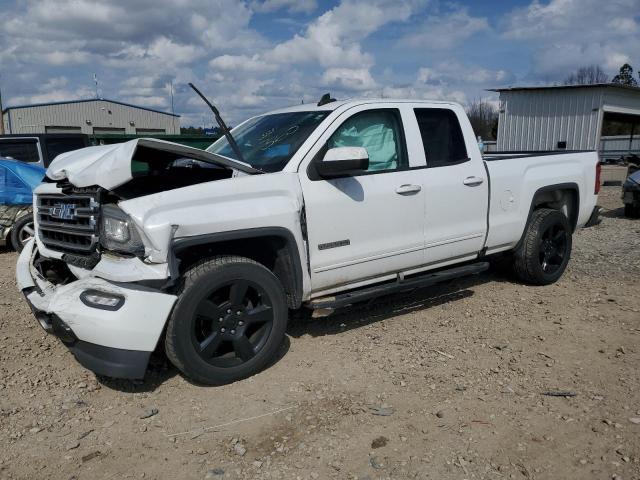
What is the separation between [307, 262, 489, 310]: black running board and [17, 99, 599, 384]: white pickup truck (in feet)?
0.05

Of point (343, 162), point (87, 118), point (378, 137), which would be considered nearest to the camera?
point (343, 162)

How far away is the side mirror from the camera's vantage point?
380 cm

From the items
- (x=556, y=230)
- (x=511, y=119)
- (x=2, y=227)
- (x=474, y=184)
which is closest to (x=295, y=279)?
(x=474, y=184)

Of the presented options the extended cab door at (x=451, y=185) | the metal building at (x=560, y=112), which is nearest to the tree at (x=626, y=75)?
the metal building at (x=560, y=112)

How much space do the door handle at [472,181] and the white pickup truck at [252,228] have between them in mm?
10

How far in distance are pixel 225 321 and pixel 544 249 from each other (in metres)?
3.78

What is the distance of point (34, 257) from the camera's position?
13.6 ft

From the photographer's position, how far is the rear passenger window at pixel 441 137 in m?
4.71

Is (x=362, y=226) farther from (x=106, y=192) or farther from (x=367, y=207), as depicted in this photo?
(x=106, y=192)

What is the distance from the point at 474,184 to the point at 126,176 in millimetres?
3021

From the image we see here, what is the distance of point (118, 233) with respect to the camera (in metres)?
3.29

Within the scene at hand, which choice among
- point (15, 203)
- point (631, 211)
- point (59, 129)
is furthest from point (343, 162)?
point (59, 129)

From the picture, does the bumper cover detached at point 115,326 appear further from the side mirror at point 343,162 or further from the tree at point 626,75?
the tree at point 626,75

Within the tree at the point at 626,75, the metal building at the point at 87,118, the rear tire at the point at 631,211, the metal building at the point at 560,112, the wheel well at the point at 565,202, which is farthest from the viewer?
the tree at the point at 626,75
